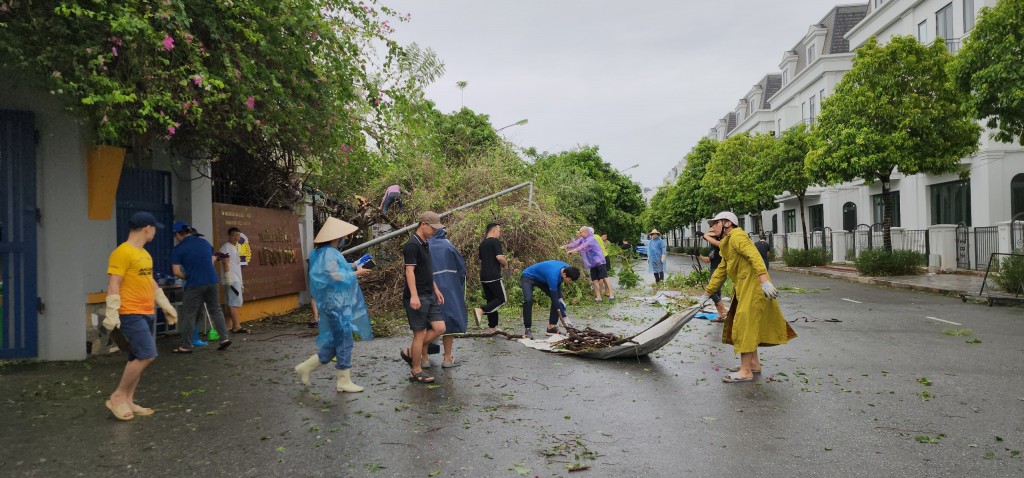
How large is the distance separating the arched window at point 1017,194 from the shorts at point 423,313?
2547 cm

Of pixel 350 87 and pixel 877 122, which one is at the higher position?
pixel 877 122

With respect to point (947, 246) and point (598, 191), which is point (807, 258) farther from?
point (598, 191)

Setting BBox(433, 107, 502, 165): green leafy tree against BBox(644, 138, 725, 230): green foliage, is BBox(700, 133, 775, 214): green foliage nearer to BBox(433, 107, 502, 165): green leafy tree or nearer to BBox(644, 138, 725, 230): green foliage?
BBox(644, 138, 725, 230): green foliage

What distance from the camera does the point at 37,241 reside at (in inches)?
320

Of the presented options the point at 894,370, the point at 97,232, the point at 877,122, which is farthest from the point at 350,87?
the point at 877,122

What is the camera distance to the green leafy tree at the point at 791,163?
34188mm

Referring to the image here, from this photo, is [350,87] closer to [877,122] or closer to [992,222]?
[877,122]

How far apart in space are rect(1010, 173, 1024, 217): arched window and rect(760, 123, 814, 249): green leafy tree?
30.5ft

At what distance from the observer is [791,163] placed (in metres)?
34.5

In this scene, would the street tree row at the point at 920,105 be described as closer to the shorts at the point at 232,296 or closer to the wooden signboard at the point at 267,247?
the wooden signboard at the point at 267,247

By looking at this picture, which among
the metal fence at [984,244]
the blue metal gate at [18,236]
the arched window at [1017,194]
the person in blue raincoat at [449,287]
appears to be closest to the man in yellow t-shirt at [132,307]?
the person in blue raincoat at [449,287]

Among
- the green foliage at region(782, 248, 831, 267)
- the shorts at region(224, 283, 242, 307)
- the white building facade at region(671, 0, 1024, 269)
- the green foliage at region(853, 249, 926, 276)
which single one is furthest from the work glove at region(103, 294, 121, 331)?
the green foliage at region(782, 248, 831, 267)

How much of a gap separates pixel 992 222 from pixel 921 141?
583cm

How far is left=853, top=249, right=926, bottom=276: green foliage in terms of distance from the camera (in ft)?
74.0
